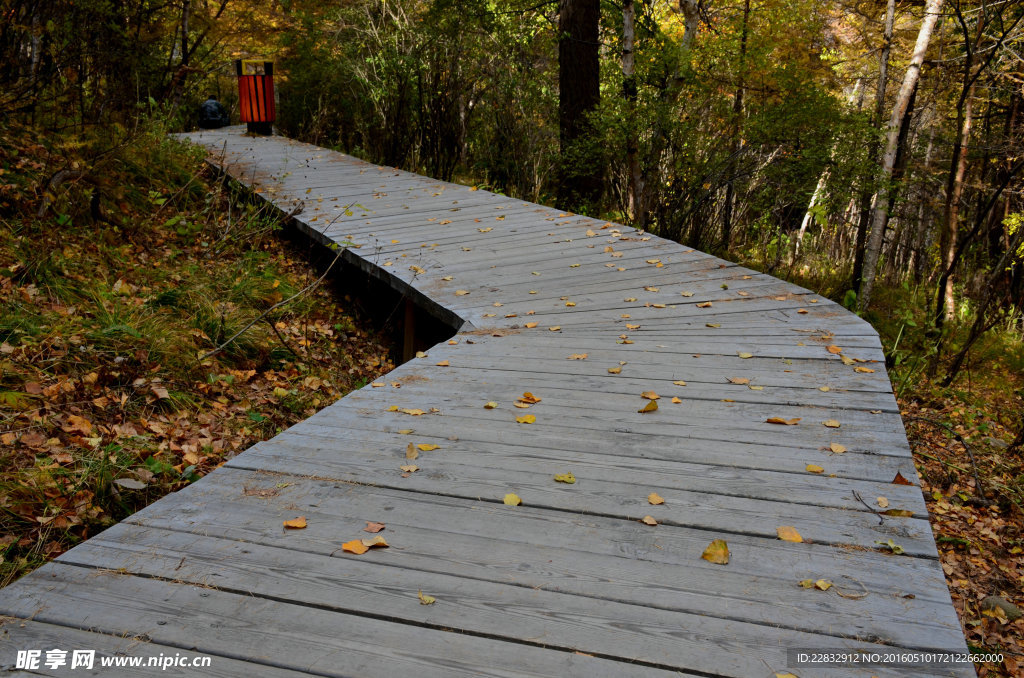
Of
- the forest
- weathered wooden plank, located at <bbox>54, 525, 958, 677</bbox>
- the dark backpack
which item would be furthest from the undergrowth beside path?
the dark backpack

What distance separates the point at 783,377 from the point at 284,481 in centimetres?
210

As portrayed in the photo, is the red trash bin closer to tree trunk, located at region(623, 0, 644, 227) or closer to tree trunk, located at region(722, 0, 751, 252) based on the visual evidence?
tree trunk, located at region(623, 0, 644, 227)

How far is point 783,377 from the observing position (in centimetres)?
305

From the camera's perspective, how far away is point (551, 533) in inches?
75.1

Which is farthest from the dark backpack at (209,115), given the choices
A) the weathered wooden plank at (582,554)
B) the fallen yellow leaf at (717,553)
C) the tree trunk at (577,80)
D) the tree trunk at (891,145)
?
the fallen yellow leaf at (717,553)

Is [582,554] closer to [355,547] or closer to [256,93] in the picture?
[355,547]

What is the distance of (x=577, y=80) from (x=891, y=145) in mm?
4265

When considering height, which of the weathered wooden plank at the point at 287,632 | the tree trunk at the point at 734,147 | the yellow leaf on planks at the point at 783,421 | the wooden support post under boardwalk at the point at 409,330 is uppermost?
the tree trunk at the point at 734,147

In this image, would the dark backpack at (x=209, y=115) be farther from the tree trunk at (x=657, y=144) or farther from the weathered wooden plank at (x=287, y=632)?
the weathered wooden plank at (x=287, y=632)

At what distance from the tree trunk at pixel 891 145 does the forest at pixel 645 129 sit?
39 mm

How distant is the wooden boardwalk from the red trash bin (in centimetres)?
842

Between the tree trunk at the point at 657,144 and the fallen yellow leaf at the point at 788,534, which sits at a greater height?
the tree trunk at the point at 657,144

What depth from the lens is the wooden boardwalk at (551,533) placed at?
4.90 feet

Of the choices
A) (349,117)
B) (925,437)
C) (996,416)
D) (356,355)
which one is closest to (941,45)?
(996,416)
